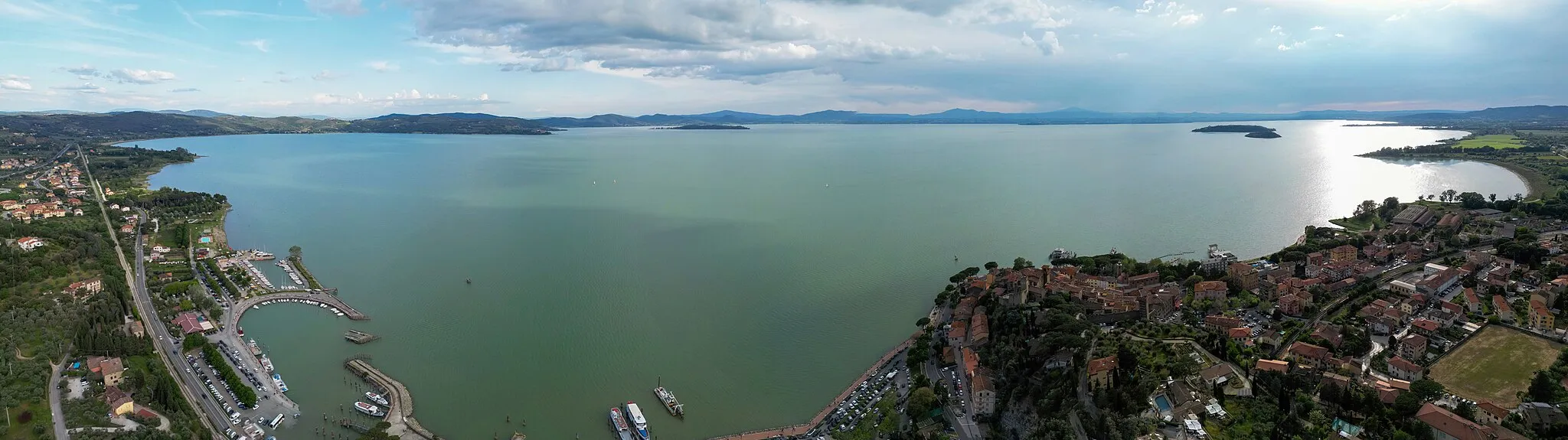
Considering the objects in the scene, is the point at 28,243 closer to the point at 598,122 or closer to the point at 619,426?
the point at 619,426

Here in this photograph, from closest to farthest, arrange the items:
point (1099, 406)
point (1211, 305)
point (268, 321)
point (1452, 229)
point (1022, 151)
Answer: point (1099, 406)
point (1211, 305)
point (268, 321)
point (1452, 229)
point (1022, 151)

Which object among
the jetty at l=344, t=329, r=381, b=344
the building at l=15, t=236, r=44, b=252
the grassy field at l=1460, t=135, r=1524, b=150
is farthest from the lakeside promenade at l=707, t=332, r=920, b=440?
the grassy field at l=1460, t=135, r=1524, b=150

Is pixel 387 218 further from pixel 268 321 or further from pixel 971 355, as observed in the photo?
pixel 971 355

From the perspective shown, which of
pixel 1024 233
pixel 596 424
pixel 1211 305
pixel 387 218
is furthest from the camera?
pixel 387 218

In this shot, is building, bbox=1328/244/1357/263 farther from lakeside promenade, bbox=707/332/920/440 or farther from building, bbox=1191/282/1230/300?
lakeside promenade, bbox=707/332/920/440

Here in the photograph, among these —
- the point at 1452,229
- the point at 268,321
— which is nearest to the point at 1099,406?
the point at 268,321

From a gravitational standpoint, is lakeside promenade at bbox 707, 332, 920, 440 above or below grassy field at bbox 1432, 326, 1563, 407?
below

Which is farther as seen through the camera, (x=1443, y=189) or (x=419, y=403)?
(x=1443, y=189)
